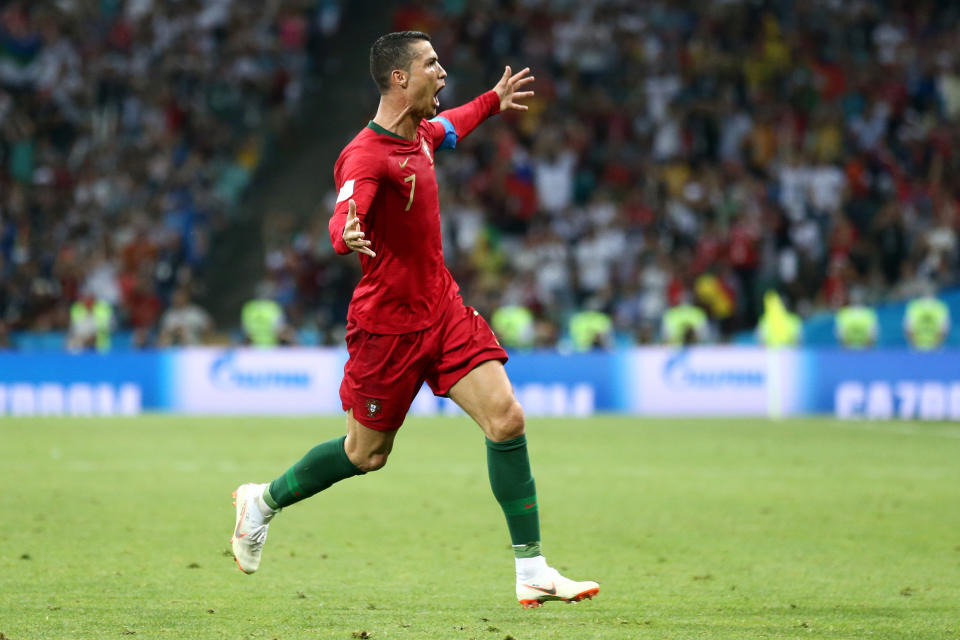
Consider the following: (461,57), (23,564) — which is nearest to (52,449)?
(23,564)

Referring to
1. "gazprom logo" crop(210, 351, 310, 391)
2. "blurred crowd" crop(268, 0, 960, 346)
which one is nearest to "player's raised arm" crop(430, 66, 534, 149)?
"gazprom logo" crop(210, 351, 310, 391)

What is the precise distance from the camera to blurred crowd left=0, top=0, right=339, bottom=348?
23562 mm

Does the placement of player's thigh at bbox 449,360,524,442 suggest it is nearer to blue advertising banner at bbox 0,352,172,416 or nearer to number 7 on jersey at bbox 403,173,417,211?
number 7 on jersey at bbox 403,173,417,211

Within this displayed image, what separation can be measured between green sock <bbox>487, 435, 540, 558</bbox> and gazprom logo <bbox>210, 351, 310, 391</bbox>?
13749 millimetres

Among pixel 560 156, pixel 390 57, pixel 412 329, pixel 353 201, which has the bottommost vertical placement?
pixel 412 329

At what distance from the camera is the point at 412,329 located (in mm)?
6082

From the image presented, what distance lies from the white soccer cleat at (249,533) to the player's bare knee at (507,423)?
1154 mm

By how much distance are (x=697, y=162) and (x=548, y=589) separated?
61.0 ft

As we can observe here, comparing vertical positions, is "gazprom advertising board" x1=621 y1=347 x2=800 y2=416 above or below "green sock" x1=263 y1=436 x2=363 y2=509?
above

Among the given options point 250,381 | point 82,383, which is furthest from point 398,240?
point 82,383

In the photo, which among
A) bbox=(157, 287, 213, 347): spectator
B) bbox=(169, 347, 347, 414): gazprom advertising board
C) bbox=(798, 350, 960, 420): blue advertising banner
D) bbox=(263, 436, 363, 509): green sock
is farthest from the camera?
bbox=(157, 287, 213, 347): spectator

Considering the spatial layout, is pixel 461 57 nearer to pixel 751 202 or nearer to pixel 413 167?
pixel 751 202

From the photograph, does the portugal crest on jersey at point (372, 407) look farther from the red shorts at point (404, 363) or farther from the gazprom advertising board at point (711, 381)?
the gazprom advertising board at point (711, 381)

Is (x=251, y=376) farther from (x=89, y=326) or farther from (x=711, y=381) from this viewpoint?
(x=711, y=381)
